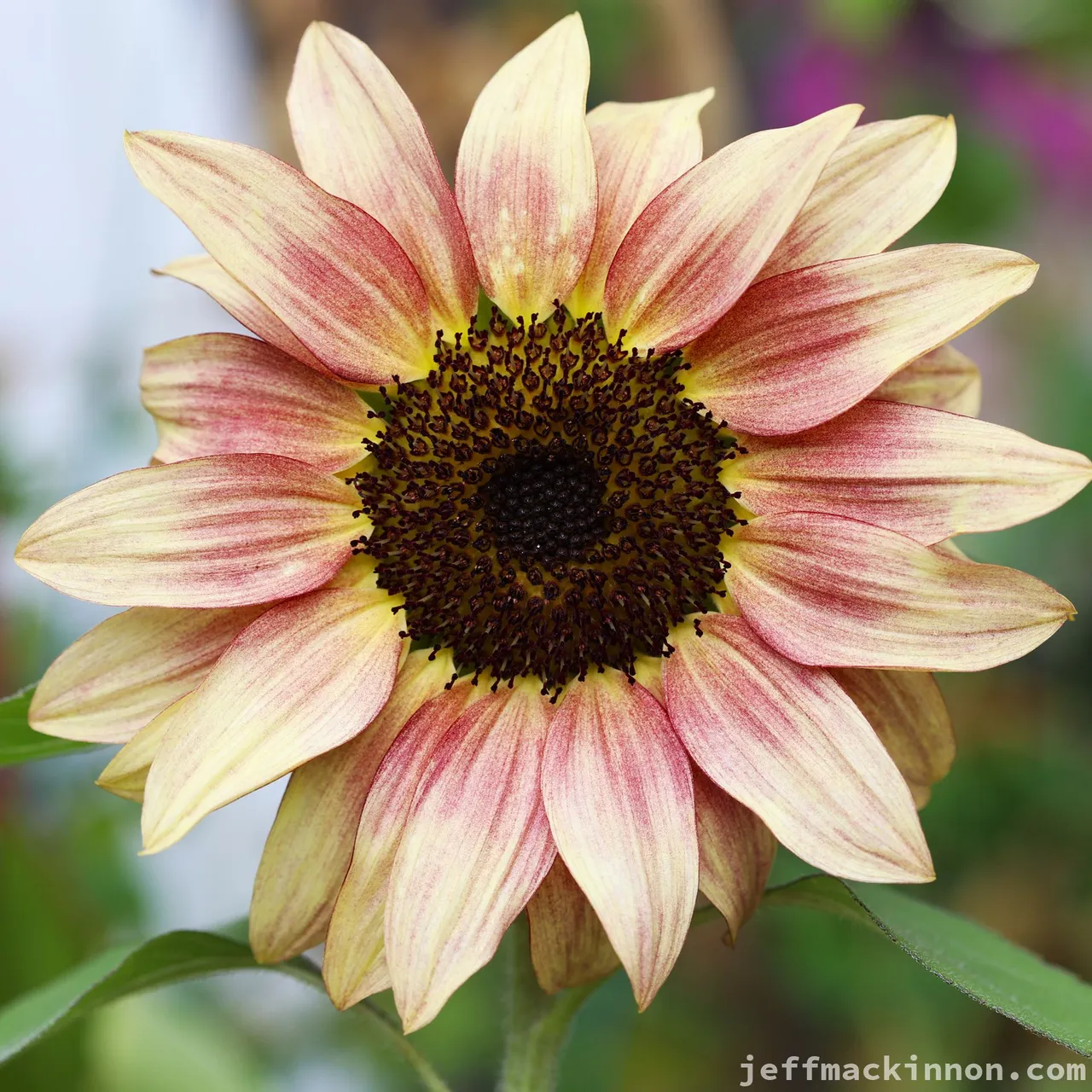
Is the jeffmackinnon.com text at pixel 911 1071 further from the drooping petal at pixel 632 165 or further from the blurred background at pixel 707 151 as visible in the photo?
the drooping petal at pixel 632 165

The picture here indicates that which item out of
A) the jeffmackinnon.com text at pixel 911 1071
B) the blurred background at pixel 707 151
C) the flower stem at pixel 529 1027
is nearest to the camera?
the flower stem at pixel 529 1027

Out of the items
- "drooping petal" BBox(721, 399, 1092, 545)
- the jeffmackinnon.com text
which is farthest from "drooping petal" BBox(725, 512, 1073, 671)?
the jeffmackinnon.com text

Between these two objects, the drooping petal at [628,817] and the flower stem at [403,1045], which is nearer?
the drooping petal at [628,817]

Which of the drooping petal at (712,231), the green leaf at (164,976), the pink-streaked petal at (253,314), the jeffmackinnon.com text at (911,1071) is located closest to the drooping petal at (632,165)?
the drooping petal at (712,231)

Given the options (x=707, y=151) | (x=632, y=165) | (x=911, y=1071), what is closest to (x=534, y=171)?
(x=632, y=165)

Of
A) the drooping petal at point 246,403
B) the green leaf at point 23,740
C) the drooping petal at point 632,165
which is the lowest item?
the green leaf at point 23,740

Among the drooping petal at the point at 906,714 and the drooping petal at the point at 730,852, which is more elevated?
the drooping petal at the point at 906,714

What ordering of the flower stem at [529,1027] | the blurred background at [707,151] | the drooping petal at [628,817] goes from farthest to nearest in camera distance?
the blurred background at [707,151]
the flower stem at [529,1027]
the drooping petal at [628,817]

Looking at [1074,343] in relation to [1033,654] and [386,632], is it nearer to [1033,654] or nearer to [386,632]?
[1033,654]

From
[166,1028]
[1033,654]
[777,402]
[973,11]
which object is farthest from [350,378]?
[973,11]
